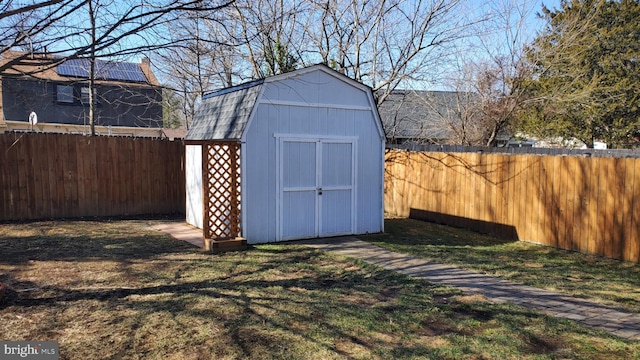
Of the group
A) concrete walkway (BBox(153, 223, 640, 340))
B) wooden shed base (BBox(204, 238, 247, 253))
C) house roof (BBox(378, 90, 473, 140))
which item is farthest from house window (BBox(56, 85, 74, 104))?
wooden shed base (BBox(204, 238, 247, 253))

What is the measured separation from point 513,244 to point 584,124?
56.6 ft

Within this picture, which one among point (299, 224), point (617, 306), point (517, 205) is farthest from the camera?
point (517, 205)

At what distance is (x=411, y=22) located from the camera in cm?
1201

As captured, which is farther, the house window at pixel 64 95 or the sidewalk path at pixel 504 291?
the house window at pixel 64 95

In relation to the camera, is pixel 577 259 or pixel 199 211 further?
pixel 199 211

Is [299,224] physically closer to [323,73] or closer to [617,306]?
[323,73]

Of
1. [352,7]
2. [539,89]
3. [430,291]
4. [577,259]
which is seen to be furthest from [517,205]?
[539,89]

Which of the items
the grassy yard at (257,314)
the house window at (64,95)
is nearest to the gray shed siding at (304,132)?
the grassy yard at (257,314)

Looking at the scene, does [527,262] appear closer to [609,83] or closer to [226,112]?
[226,112]

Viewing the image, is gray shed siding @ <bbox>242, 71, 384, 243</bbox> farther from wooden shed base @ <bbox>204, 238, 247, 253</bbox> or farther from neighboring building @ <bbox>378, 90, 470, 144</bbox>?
neighboring building @ <bbox>378, 90, 470, 144</bbox>

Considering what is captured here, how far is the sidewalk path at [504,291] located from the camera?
14.4ft

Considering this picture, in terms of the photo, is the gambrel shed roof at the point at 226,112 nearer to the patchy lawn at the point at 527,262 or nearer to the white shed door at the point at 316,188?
the white shed door at the point at 316,188

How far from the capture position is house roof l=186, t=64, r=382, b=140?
771 cm

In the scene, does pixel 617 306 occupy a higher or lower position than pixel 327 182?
lower
